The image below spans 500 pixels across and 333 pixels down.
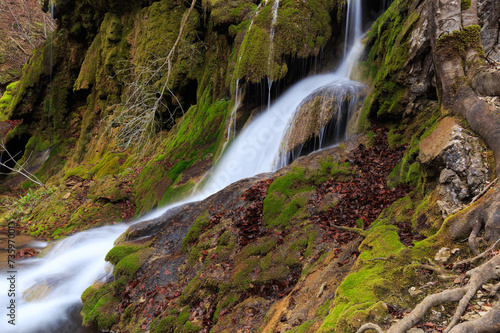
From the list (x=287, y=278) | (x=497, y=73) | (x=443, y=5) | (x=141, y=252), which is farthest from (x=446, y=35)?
(x=141, y=252)

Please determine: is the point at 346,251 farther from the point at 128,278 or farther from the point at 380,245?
the point at 128,278

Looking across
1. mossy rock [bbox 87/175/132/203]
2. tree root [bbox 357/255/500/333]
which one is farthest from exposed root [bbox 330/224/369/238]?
mossy rock [bbox 87/175/132/203]

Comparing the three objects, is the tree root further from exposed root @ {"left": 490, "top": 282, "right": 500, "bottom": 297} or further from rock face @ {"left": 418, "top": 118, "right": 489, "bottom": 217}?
rock face @ {"left": 418, "top": 118, "right": 489, "bottom": 217}

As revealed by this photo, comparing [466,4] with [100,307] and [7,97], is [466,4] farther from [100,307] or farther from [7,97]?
[7,97]

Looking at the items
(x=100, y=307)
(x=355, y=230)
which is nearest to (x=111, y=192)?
(x=100, y=307)

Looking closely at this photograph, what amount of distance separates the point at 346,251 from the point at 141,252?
15.5 feet

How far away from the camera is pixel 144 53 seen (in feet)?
56.3

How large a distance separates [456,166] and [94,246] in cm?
933

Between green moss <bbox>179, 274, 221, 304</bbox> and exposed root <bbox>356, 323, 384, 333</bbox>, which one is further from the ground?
exposed root <bbox>356, 323, 384, 333</bbox>

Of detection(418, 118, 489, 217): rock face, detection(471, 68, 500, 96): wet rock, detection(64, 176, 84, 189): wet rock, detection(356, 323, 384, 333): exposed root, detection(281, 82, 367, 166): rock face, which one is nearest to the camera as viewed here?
detection(356, 323, 384, 333): exposed root

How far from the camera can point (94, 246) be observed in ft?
31.2

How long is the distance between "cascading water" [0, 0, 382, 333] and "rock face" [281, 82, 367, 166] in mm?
652

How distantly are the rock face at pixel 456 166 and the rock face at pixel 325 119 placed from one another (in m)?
3.96

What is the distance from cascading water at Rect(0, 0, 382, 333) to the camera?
695cm
